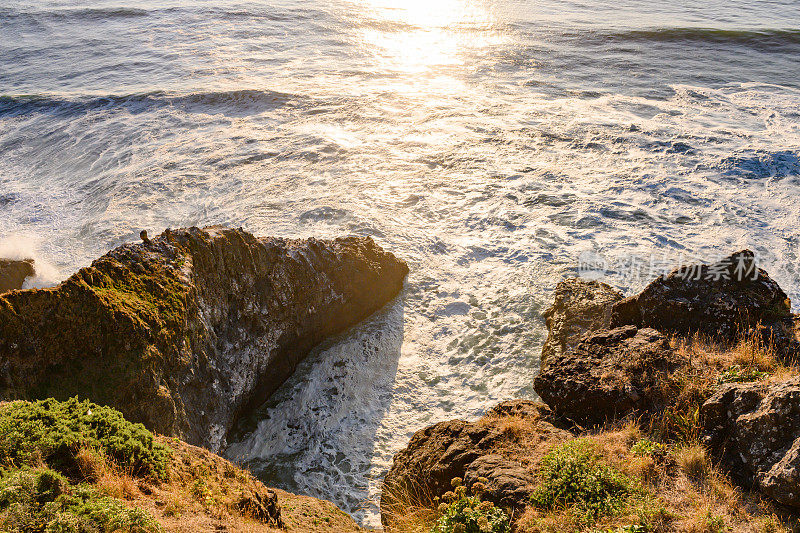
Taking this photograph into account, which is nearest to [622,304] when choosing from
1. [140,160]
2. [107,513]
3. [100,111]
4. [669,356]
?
[669,356]

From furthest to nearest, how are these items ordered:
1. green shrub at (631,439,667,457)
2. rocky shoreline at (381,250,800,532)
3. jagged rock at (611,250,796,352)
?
1. jagged rock at (611,250,796,352)
2. green shrub at (631,439,667,457)
3. rocky shoreline at (381,250,800,532)

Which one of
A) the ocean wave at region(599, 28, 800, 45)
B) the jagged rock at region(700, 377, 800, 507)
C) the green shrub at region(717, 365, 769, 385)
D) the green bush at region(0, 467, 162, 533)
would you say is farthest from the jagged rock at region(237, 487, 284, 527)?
the ocean wave at region(599, 28, 800, 45)

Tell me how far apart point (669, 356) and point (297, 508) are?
174 inches

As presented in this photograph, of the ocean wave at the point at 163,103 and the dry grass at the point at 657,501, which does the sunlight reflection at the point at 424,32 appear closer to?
the ocean wave at the point at 163,103

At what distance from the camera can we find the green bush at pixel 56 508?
10.5 feet

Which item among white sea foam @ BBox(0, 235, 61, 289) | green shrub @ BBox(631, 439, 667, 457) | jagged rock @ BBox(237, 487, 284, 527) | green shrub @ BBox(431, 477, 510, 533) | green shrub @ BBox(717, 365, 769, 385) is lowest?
white sea foam @ BBox(0, 235, 61, 289)

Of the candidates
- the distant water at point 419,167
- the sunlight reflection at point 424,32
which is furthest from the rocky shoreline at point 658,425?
the sunlight reflection at point 424,32

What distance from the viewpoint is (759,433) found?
4805mm

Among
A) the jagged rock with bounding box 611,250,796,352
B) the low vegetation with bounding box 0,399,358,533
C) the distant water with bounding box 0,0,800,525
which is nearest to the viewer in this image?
the low vegetation with bounding box 0,399,358,533

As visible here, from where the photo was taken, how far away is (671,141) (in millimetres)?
16484

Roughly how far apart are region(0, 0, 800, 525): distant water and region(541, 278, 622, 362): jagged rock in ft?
2.25

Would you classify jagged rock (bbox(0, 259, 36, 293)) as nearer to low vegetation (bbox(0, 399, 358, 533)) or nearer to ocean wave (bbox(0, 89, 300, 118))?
low vegetation (bbox(0, 399, 358, 533))

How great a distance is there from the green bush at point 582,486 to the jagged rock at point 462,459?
0.21 meters

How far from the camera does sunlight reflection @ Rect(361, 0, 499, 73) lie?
26.8m
